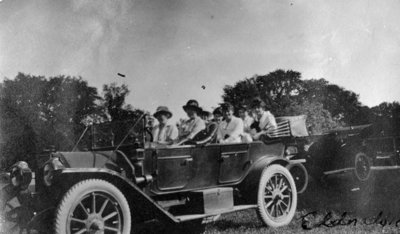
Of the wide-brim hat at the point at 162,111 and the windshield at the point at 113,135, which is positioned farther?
the wide-brim hat at the point at 162,111

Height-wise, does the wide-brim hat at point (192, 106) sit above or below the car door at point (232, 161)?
above

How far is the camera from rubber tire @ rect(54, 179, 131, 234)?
3.71 m

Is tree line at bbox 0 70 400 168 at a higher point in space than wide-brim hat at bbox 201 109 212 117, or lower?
higher

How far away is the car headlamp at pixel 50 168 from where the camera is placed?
4.21m

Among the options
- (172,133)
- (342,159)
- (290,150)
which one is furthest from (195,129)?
(342,159)

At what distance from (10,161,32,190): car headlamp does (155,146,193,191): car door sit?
154 centimetres

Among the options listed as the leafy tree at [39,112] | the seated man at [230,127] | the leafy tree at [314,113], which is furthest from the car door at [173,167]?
the leafy tree at [314,113]

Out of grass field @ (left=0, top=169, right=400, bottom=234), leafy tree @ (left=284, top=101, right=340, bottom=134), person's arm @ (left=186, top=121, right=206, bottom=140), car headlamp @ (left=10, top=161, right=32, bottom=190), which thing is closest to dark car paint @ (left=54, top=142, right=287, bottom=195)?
person's arm @ (left=186, top=121, right=206, bottom=140)

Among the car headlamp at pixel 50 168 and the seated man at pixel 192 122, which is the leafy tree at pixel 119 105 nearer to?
the seated man at pixel 192 122

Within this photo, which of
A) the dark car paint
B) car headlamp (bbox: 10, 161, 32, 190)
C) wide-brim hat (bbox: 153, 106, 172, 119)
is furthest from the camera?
wide-brim hat (bbox: 153, 106, 172, 119)

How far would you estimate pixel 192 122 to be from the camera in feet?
18.9

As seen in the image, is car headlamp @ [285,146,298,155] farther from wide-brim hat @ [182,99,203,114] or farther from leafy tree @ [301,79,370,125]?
leafy tree @ [301,79,370,125]

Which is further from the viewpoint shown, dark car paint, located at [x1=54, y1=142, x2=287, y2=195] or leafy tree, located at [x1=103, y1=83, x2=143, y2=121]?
leafy tree, located at [x1=103, y1=83, x2=143, y2=121]

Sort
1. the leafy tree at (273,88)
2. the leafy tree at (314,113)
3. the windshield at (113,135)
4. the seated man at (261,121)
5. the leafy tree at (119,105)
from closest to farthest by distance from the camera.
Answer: the windshield at (113,135) < the leafy tree at (119,105) < the seated man at (261,121) < the leafy tree at (314,113) < the leafy tree at (273,88)
